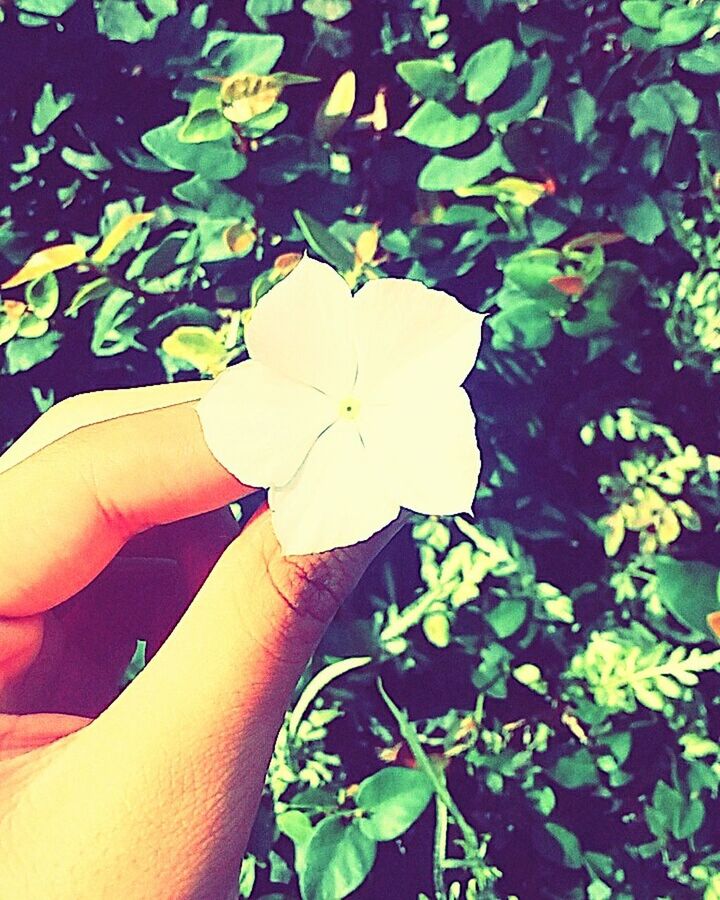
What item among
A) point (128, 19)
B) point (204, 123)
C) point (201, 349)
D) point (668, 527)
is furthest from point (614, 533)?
point (128, 19)

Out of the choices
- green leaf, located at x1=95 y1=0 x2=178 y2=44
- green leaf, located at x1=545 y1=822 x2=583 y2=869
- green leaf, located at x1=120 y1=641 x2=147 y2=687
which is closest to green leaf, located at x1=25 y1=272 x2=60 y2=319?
green leaf, located at x1=95 y1=0 x2=178 y2=44

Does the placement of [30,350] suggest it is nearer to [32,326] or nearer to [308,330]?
[32,326]

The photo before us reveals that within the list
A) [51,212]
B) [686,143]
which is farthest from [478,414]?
[51,212]

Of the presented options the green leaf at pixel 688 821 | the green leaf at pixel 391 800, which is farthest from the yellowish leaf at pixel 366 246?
the green leaf at pixel 688 821

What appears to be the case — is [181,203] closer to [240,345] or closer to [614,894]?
[240,345]

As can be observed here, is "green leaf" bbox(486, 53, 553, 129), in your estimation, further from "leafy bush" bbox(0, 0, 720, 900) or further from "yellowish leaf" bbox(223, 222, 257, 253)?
"yellowish leaf" bbox(223, 222, 257, 253)

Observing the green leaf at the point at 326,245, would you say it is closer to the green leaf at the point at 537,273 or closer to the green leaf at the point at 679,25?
the green leaf at the point at 537,273
